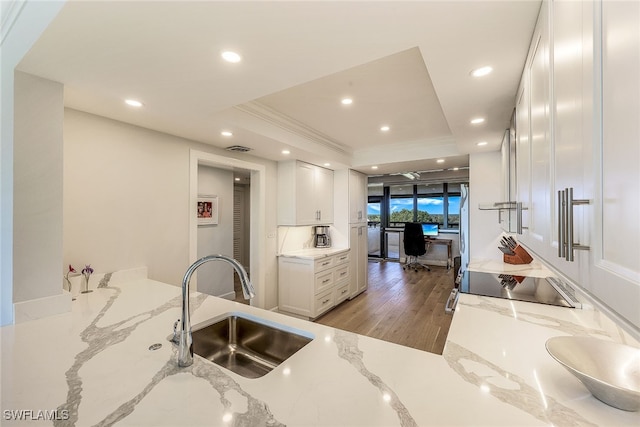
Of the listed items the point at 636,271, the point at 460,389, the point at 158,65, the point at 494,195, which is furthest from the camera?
the point at 494,195

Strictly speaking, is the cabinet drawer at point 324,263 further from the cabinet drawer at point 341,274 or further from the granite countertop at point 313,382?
the granite countertop at point 313,382

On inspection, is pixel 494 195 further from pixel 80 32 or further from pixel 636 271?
pixel 80 32

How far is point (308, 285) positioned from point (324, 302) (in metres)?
0.39

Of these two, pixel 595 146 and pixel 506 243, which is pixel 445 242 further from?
pixel 595 146

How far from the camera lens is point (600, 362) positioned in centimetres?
92

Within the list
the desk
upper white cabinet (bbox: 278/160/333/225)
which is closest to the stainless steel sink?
upper white cabinet (bbox: 278/160/333/225)

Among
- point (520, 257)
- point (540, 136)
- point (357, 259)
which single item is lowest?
point (357, 259)

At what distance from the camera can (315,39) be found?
44.0 inches

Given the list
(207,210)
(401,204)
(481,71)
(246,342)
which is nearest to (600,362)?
(481,71)

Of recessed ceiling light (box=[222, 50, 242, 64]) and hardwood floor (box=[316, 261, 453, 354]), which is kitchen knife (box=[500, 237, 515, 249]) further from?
recessed ceiling light (box=[222, 50, 242, 64])

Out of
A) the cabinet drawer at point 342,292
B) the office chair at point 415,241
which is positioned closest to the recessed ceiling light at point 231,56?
the cabinet drawer at point 342,292

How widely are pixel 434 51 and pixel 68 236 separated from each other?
2.60m

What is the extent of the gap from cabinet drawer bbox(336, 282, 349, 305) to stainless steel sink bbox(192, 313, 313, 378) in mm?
2571

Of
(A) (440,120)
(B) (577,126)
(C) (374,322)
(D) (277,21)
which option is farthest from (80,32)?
(C) (374,322)
